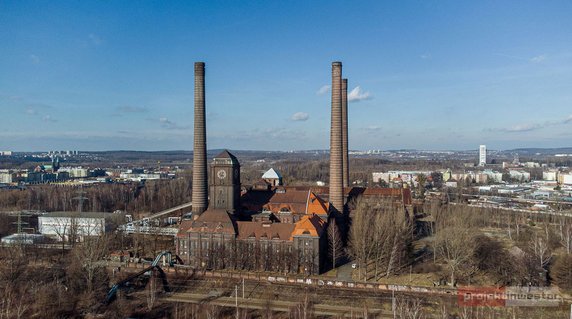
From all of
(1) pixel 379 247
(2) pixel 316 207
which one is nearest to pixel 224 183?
(2) pixel 316 207

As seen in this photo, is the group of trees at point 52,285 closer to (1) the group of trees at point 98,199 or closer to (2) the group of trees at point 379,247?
(2) the group of trees at point 379,247

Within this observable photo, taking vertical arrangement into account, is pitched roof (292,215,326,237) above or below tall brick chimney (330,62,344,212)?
below

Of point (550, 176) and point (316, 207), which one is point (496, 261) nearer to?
point (316, 207)

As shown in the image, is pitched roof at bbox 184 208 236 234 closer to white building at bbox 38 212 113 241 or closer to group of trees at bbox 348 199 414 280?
group of trees at bbox 348 199 414 280

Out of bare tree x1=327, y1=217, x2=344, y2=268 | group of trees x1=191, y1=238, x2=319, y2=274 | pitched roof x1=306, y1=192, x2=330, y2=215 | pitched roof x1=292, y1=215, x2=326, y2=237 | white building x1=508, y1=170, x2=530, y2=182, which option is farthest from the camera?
white building x1=508, y1=170, x2=530, y2=182

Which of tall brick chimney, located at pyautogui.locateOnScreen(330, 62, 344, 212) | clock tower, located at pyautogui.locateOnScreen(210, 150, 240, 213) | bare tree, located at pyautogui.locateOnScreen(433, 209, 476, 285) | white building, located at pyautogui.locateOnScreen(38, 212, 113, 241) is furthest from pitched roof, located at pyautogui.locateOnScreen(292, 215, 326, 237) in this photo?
white building, located at pyautogui.locateOnScreen(38, 212, 113, 241)

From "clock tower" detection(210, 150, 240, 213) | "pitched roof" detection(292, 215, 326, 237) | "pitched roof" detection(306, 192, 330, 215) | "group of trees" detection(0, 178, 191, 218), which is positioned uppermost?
"clock tower" detection(210, 150, 240, 213)

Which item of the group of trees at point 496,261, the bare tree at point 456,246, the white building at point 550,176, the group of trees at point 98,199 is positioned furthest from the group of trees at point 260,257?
the white building at point 550,176

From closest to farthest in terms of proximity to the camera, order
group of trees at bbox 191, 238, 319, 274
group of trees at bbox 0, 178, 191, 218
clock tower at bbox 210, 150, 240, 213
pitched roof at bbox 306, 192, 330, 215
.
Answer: group of trees at bbox 191, 238, 319, 274, clock tower at bbox 210, 150, 240, 213, pitched roof at bbox 306, 192, 330, 215, group of trees at bbox 0, 178, 191, 218
